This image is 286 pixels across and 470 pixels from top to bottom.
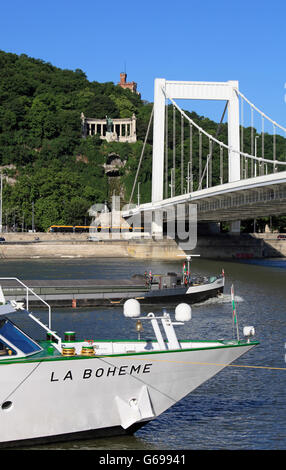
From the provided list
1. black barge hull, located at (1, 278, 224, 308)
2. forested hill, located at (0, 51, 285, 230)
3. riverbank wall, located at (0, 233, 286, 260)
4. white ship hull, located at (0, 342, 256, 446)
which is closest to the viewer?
white ship hull, located at (0, 342, 256, 446)

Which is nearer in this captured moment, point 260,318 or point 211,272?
point 260,318

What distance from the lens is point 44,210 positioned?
123 m

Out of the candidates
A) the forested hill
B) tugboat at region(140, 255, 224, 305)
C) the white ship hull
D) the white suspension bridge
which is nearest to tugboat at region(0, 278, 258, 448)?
the white ship hull

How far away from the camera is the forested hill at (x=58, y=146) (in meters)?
125

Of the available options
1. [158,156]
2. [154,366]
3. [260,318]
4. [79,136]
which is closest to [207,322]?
[260,318]

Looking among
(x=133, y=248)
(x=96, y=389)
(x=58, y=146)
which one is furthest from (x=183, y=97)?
(x=96, y=389)

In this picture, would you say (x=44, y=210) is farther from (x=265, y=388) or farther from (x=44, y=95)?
(x=265, y=388)

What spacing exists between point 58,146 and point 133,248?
72.2m

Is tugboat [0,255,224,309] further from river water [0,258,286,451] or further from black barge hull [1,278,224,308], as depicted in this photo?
river water [0,258,286,451]

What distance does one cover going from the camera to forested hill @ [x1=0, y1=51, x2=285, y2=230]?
411 feet

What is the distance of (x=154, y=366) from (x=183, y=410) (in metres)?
3.23

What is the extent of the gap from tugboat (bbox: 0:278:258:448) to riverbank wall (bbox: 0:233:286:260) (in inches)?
2883

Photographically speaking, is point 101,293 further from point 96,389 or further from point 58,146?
point 58,146

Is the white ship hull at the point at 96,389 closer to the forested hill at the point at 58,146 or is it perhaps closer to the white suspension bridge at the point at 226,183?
the white suspension bridge at the point at 226,183
